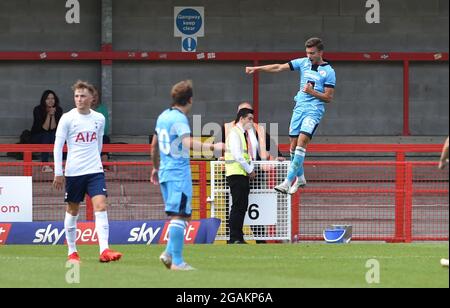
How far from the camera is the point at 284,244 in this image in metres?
19.2

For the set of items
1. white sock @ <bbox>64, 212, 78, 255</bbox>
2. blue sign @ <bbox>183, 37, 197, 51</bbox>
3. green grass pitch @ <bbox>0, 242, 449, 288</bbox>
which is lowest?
green grass pitch @ <bbox>0, 242, 449, 288</bbox>

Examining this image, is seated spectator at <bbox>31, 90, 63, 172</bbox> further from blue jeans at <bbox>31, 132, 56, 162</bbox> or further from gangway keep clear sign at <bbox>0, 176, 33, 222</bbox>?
gangway keep clear sign at <bbox>0, 176, 33, 222</bbox>

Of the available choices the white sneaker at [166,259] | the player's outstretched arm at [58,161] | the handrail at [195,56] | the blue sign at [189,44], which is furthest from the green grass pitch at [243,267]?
the blue sign at [189,44]

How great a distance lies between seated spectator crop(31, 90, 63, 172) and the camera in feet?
86.8

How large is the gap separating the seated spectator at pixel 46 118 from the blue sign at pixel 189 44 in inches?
135

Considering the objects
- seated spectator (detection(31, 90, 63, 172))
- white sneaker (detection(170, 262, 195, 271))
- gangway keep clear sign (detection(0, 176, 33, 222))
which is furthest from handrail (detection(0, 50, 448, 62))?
white sneaker (detection(170, 262, 195, 271))

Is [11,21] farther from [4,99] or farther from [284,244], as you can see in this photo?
[284,244]

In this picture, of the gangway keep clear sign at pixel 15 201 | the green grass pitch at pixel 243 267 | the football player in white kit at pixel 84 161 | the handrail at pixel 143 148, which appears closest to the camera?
the green grass pitch at pixel 243 267

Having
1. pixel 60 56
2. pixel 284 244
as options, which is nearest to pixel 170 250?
pixel 284 244

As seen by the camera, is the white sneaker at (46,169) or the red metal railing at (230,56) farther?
the red metal railing at (230,56)

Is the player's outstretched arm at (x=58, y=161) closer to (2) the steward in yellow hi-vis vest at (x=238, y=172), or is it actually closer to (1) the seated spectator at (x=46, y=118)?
(2) the steward in yellow hi-vis vest at (x=238, y=172)

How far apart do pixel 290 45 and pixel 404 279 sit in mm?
15602

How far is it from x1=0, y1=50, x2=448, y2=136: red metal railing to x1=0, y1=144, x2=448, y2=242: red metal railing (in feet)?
24.7

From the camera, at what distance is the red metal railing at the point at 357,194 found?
68.6 feet
